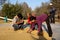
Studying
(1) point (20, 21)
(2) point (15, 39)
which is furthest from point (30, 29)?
(2) point (15, 39)

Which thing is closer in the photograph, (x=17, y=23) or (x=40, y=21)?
(x=40, y=21)

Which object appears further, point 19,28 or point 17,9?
point 17,9

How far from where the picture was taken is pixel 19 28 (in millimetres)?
14094

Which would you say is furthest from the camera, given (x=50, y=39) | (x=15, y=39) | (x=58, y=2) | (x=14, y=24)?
(x=58, y=2)

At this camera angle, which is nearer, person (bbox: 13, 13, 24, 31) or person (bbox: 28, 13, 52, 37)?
person (bbox: 28, 13, 52, 37)

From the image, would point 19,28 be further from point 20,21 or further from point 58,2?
point 58,2

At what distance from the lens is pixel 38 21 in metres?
12.3

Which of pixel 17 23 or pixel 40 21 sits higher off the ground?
pixel 40 21

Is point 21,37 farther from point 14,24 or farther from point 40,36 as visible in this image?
point 14,24

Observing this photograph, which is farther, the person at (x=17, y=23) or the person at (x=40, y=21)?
the person at (x=17, y=23)

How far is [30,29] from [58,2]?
32.0m

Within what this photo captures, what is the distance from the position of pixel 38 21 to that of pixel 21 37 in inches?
59.7

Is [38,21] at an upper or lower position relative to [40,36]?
upper

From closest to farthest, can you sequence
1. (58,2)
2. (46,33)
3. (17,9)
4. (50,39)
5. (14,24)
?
(50,39), (46,33), (14,24), (17,9), (58,2)
